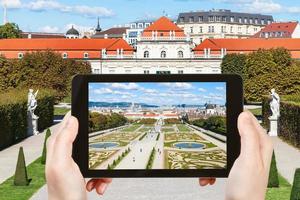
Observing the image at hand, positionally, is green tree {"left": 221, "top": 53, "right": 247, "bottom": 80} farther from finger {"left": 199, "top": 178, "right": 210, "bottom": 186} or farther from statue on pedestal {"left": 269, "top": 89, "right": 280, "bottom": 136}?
finger {"left": 199, "top": 178, "right": 210, "bottom": 186}

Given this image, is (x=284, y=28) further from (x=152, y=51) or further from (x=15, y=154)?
(x=15, y=154)

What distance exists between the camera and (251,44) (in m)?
78.9

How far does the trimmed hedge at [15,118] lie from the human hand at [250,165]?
1981 cm

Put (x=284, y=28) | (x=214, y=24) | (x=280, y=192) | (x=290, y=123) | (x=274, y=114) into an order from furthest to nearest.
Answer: (x=214, y=24)
(x=284, y=28)
(x=274, y=114)
(x=290, y=123)
(x=280, y=192)

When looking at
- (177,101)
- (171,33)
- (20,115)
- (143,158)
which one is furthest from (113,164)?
(171,33)

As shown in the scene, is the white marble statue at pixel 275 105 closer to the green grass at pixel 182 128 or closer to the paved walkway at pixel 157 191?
the paved walkway at pixel 157 191

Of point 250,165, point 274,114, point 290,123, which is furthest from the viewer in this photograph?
point 274,114

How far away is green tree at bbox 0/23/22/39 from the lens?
279ft

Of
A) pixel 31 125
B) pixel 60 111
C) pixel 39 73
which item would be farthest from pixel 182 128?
pixel 39 73

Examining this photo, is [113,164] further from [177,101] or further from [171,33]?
[171,33]

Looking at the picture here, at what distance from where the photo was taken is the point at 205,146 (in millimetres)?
2291

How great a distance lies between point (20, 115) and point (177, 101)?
77.4 ft

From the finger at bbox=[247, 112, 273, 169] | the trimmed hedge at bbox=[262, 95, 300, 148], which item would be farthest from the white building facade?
the finger at bbox=[247, 112, 273, 169]

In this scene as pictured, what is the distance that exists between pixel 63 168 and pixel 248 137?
0.55 meters
